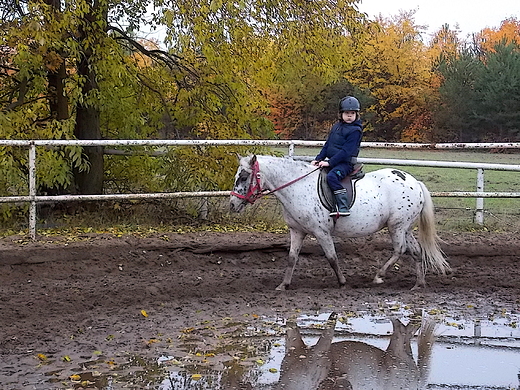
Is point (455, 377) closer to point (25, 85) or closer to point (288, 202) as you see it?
point (288, 202)

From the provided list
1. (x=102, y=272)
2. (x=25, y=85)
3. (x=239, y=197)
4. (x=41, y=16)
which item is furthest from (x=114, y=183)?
(x=239, y=197)

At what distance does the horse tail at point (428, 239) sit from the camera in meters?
8.52

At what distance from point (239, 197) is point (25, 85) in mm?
5664

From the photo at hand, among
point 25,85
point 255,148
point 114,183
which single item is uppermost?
point 25,85

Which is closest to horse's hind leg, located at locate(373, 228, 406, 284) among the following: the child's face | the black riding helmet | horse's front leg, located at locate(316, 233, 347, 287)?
horse's front leg, located at locate(316, 233, 347, 287)

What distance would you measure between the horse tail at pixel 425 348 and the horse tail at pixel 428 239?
1660 millimetres

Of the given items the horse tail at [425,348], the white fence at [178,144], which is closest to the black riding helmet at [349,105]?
the white fence at [178,144]

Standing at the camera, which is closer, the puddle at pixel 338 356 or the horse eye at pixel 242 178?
the puddle at pixel 338 356

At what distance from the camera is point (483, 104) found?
1496 inches

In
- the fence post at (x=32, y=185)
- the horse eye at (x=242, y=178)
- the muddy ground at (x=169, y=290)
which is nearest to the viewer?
the muddy ground at (x=169, y=290)

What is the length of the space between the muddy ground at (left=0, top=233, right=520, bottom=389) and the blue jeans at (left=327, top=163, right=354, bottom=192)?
3.99ft

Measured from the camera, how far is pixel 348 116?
8.01m

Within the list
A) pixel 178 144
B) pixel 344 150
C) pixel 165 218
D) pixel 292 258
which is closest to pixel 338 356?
pixel 292 258

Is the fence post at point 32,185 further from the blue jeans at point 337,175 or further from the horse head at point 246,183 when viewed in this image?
the blue jeans at point 337,175
